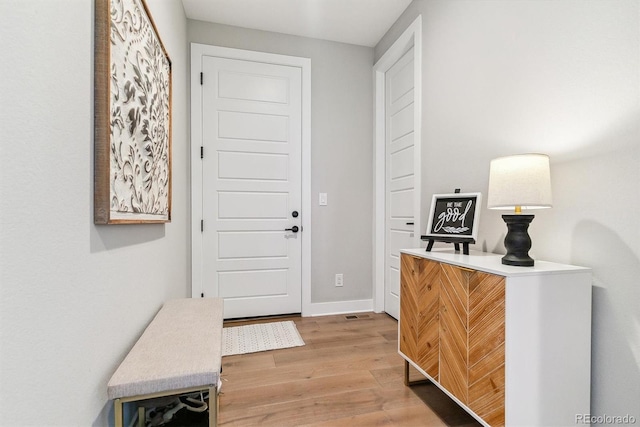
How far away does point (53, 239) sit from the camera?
74 cm

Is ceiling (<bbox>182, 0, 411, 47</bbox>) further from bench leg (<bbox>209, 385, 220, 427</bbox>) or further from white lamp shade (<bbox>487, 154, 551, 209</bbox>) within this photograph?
bench leg (<bbox>209, 385, 220, 427</bbox>)

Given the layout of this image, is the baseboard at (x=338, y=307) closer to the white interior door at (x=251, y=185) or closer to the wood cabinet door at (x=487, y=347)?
the white interior door at (x=251, y=185)

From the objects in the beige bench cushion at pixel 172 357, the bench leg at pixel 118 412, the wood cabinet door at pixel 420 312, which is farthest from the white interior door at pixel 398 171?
the bench leg at pixel 118 412

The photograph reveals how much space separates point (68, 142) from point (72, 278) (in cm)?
37

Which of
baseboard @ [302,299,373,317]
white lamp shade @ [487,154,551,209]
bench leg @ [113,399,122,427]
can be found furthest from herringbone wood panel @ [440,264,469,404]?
baseboard @ [302,299,373,317]

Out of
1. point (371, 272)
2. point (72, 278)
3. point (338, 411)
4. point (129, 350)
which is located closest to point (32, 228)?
point (72, 278)

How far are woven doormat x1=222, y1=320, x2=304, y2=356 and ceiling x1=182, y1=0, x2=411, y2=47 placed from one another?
2657 millimetres

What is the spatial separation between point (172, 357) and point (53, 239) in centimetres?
57

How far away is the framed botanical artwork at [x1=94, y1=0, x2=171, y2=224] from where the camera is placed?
38.1 inches

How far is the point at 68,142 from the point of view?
2.68ft

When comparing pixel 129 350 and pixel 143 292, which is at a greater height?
pixel 143 292

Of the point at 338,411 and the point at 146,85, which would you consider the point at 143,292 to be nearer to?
the point at 146,85

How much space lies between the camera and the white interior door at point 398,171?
2.58 meters

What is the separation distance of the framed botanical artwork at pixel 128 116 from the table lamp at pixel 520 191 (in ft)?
4.83
